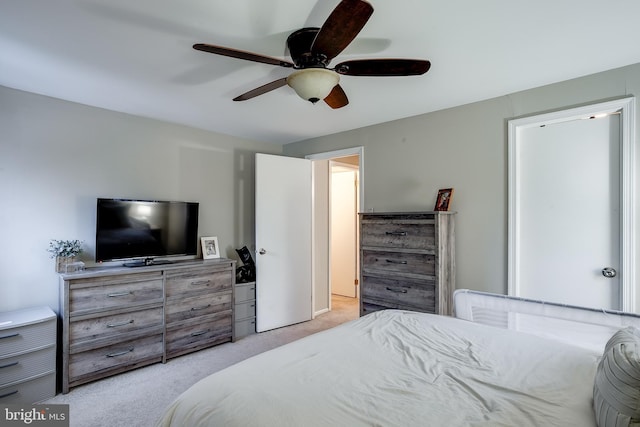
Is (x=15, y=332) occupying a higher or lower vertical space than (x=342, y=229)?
lower

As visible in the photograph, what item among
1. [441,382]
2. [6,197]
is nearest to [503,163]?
[441,382]

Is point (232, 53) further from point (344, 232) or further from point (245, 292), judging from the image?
point (344, 232)

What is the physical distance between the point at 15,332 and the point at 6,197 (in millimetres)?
1115

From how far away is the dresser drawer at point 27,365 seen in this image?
2197 millimetres

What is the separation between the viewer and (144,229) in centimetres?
314

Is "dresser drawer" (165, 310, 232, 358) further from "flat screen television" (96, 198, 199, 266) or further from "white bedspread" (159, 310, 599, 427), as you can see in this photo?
"white bedspread" (159, 310, 599, 427)

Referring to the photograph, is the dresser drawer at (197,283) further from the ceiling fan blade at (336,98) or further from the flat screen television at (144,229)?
the ceiling fan blade at (336,98)

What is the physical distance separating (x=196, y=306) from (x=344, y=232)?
305 cm

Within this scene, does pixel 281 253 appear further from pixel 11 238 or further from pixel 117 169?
pixel 11 238

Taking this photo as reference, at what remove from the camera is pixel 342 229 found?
18.8 ft

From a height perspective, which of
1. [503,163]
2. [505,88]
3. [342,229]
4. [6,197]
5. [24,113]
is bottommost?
[342,229]

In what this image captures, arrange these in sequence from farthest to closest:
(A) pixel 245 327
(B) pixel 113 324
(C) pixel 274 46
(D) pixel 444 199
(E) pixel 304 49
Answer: (A) pixel 245 327, (D) pixel 444 199, (B) pixel 113 324, (C) pixel 274 46, (E) pixel 304 49

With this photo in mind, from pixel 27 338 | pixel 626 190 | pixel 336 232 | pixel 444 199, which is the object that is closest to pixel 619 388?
pixel 626 190

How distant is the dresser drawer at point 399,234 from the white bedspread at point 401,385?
1137 mm
